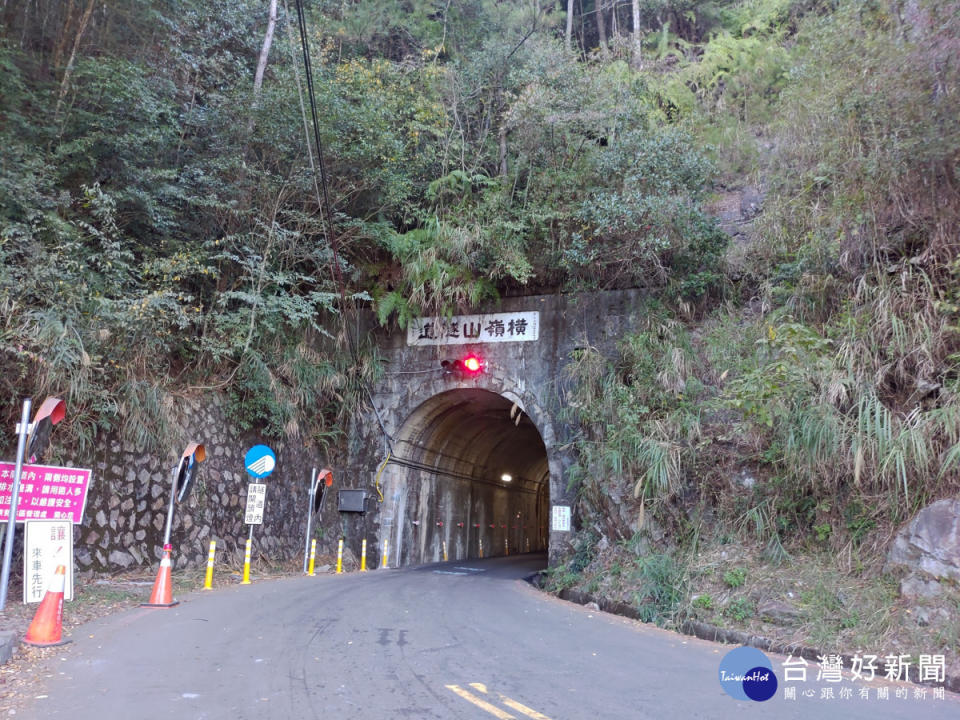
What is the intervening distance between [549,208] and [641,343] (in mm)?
3305

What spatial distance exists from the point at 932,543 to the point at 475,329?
9.29 meters

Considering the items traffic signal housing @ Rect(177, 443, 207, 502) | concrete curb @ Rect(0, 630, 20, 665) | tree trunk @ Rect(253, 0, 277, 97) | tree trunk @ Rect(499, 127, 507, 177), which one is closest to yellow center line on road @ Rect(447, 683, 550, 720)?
concrete curb @ Rect(0, 630, 20, 665)

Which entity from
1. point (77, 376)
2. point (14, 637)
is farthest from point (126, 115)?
point (14, 637)

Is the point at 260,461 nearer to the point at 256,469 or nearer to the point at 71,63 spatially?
the point at 256,469

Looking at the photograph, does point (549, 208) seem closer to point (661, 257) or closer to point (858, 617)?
point (661, 257)

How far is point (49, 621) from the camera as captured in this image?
5.51 m

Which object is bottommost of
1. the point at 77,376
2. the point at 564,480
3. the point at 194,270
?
the point at 564,480

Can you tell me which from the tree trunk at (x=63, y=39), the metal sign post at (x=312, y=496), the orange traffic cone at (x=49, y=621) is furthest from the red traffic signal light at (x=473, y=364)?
the orange traffic cone at (x=49, y=621)

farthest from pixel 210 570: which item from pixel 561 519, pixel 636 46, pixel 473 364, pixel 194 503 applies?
pixel 636 46

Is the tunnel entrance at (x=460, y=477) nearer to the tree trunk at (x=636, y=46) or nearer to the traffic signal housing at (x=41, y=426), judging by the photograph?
the traffic signal housing at (x=41, y=426)

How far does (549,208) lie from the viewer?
13.2 metres

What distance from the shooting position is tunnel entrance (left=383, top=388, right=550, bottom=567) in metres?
15.1

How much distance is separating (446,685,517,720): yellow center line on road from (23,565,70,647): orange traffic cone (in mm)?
3329

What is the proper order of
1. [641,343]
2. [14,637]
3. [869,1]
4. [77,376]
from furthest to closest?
[641,343] < [869,1] < [77,376] < [14,637]
